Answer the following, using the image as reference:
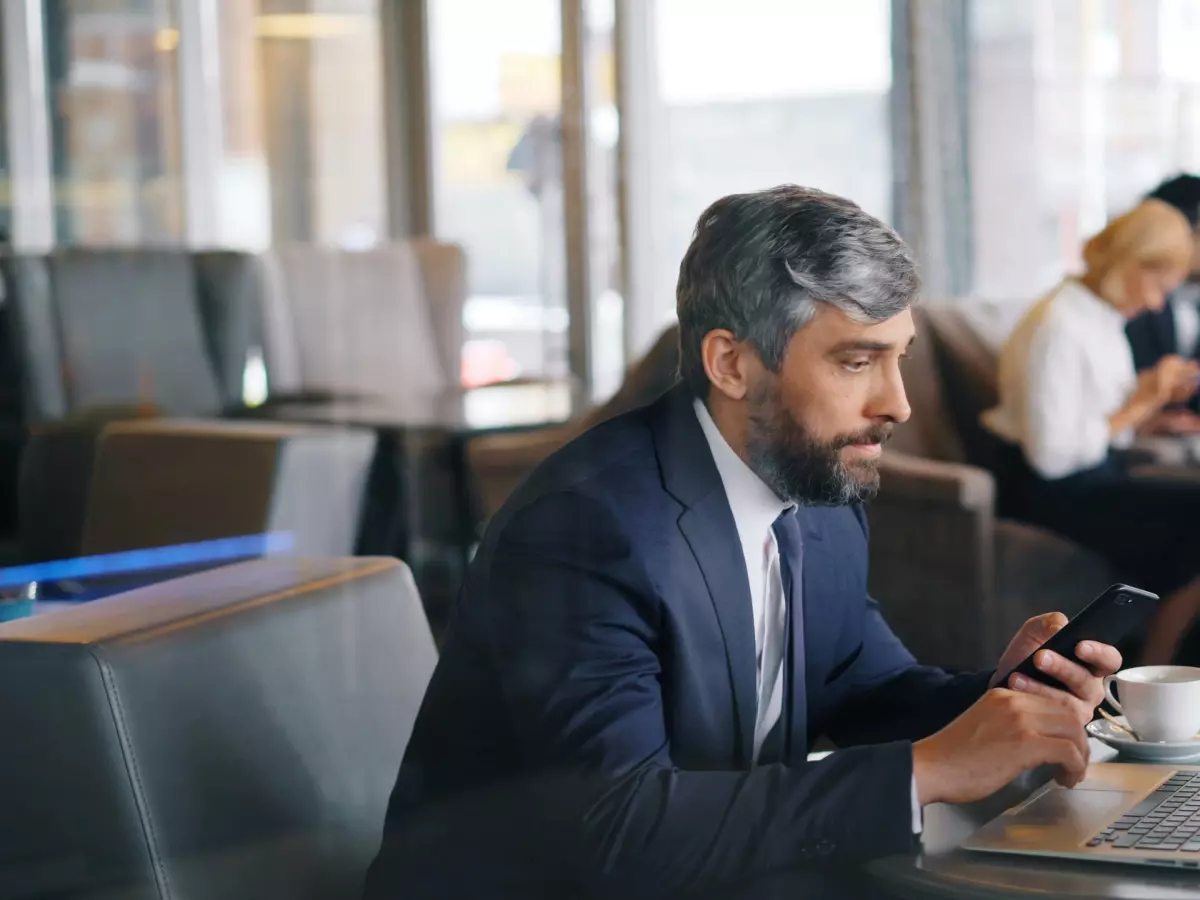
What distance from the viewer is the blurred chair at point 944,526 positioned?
1.24 metres

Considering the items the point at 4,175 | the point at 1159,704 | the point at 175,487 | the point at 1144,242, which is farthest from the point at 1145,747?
the point at 4,175

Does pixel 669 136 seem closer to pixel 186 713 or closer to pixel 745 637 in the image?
pixel 745 637

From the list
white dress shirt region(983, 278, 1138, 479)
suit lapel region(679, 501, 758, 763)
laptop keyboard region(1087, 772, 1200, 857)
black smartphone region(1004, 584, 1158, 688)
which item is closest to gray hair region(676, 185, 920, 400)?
suit lapel region(679, 501, 758, 763)

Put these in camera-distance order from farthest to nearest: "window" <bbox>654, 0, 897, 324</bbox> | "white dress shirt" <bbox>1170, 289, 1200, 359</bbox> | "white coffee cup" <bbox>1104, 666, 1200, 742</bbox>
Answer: "white dress shirt" <bbox>1170, 289, 1200, 359</bbox> < "window" <bbox>654, 0, 897, 324</bbox> < "white coffee cup" <bbox>1104, 666, 1200, 742</bbox>

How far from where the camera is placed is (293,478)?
Result: 1559mm

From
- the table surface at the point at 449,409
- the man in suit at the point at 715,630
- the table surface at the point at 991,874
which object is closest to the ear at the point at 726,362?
the man in suit at the point at 715,630

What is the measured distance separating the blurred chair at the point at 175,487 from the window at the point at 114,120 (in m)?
0.19

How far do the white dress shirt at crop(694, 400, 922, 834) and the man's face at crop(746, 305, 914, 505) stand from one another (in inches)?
0.6

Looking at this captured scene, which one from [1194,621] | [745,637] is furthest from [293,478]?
[1194,621]

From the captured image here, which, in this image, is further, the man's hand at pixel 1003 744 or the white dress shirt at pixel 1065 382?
the white dress shirt at pixel 1065 382

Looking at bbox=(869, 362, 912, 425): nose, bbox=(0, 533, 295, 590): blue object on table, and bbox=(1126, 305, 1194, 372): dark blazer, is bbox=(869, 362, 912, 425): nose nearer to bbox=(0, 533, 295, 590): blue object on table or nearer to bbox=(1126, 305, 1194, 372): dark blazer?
bbox=(1126, 305, 1194, 372): dark blazer

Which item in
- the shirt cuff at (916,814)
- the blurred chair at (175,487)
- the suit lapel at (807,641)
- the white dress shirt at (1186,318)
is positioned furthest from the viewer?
the white dress shirt at (1186,318)

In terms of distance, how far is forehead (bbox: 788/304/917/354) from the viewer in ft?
3.19

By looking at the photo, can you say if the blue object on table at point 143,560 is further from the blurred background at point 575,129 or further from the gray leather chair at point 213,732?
the blurred background at point 575,129
